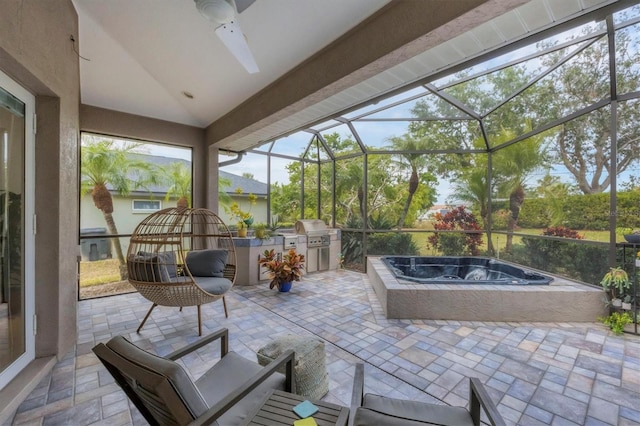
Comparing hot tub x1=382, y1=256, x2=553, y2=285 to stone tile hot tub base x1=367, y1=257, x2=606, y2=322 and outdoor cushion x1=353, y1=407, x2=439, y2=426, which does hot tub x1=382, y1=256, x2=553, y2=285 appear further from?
outdoor cushion x1=353, y1=407, x2=439, y2=426

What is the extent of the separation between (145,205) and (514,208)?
6.46m

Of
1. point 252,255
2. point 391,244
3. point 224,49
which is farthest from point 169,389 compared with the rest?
point 391,244

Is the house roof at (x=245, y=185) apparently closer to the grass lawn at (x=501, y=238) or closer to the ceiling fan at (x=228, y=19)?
the grass lawn at (x=501, y=238)

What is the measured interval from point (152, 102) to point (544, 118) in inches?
238

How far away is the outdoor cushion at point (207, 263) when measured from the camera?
11.9ft

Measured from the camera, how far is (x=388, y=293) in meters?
3.50

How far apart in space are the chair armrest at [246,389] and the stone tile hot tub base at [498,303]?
2.20 m

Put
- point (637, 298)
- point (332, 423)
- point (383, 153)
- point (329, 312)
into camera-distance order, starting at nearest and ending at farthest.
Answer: point (332, 423) < point (637, 298) < point (329, 312) < point (383, 153)

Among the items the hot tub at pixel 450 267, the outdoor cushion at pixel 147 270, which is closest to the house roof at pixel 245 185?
the outdoor cushion at pixel 147 270

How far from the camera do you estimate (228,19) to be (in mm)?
1833

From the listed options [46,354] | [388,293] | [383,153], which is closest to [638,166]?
[388,293]

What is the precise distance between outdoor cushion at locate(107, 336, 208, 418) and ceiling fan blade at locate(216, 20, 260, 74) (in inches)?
77.5

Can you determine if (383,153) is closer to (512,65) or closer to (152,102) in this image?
(512,65)

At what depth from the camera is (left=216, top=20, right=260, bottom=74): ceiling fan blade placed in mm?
1918
